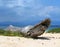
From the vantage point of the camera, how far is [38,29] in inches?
590

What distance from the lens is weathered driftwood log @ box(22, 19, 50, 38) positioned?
14969mm

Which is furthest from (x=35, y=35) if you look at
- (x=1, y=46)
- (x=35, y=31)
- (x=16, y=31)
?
A: (x=1, y=46)

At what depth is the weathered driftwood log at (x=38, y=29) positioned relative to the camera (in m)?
15.0

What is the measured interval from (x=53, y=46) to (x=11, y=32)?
4537mm

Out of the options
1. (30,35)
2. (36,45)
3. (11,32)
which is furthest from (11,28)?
(36,45)

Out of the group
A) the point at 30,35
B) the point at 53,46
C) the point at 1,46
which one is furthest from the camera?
the point at 30,35

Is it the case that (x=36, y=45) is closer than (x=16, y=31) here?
Yes

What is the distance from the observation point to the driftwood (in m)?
15.0

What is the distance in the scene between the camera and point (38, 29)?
1498 centimetres

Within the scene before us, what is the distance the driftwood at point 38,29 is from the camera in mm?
14969

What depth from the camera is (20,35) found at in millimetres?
15523

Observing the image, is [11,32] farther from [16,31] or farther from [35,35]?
[35,35]

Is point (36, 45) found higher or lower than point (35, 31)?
lower

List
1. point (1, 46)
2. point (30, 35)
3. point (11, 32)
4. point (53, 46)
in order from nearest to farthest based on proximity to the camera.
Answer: point (1, 46) < point (53, 46) < point (30, 35) < point (11, 32)
